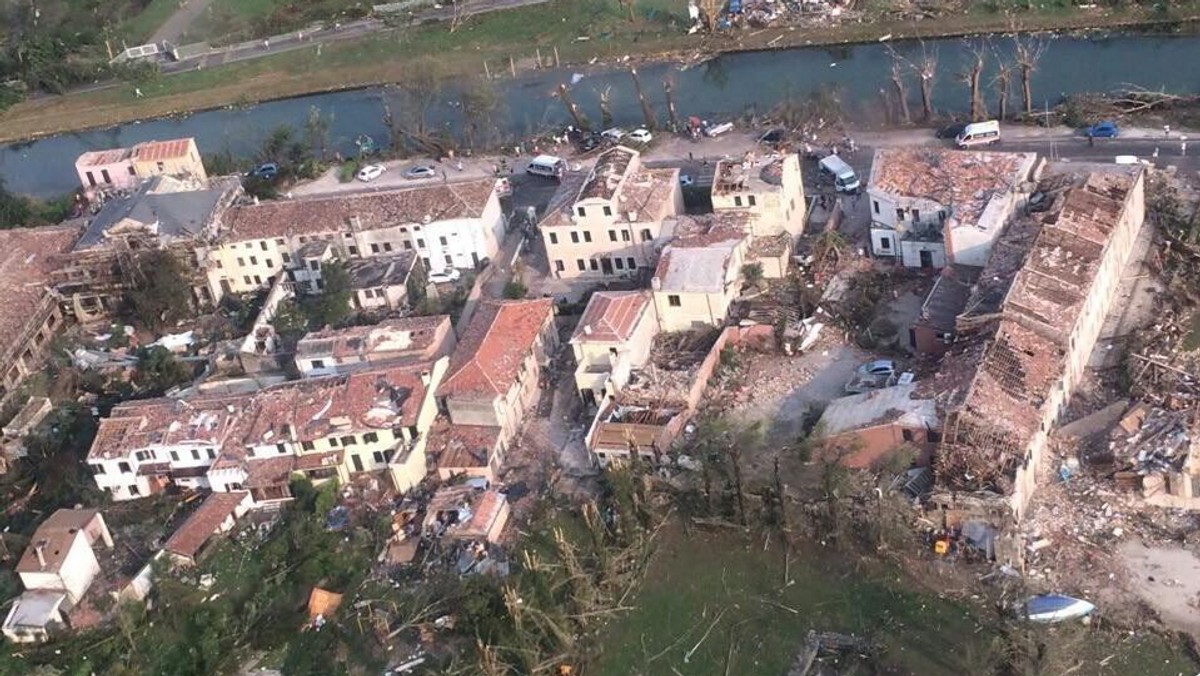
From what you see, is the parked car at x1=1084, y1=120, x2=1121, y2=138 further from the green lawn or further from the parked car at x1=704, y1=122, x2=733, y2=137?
the green lawn

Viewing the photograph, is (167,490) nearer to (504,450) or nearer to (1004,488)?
(504,450)

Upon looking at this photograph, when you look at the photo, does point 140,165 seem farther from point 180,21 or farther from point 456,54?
point 180,21

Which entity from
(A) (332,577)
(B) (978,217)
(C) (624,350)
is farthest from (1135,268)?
(A) (332,577)

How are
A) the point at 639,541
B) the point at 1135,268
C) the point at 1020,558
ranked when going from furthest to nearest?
the point at 1135,268 → the point at 639,541 → the point at 1020,558

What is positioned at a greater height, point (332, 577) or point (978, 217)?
point (978, 217)

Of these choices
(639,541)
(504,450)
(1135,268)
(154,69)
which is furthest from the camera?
(154,69)

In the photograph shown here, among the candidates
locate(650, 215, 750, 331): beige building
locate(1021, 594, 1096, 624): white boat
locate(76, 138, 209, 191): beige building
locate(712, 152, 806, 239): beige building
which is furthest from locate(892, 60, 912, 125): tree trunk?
locate(76, 138, 209, 191): beige building

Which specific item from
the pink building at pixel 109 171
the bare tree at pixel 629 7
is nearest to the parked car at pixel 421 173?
the pink building at pixel 109 171

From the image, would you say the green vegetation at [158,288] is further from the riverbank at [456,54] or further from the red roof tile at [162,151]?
the riverbank at [456,54]
